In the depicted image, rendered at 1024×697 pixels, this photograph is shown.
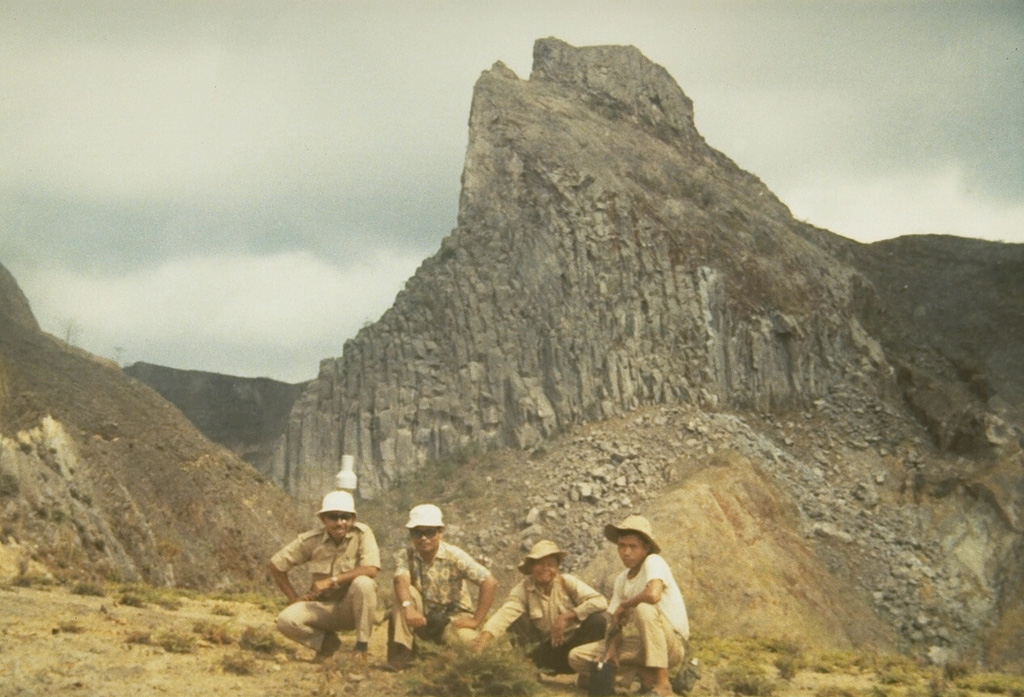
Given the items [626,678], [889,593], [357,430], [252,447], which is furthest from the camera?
[252,447]

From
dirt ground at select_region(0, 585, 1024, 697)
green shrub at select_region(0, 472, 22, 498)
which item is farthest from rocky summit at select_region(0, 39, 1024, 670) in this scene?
dirt ground at select_region(0, 585, 1024, 697)

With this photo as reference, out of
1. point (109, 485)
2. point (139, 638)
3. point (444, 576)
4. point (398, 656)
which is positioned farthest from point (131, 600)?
point (109, 485)

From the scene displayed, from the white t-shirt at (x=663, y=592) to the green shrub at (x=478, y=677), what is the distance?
1.21 meters

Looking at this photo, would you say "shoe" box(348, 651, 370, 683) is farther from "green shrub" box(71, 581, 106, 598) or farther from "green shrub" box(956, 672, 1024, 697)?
"green shrub" box(956, 672, 1024, 697)

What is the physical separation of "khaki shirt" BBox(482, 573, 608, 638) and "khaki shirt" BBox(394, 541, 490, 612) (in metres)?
0.43

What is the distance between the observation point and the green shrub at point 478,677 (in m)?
11.2

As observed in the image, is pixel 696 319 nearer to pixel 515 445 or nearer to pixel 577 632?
pixel 515 445

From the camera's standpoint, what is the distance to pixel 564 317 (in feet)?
144

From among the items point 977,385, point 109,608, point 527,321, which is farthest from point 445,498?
point 109,608

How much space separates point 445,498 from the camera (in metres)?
39.6

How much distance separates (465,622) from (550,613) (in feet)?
2.97

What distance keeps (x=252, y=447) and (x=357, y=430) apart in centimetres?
1317

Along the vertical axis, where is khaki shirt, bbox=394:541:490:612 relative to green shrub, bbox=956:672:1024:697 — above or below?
above

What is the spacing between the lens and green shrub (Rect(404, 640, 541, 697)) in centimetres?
1120
